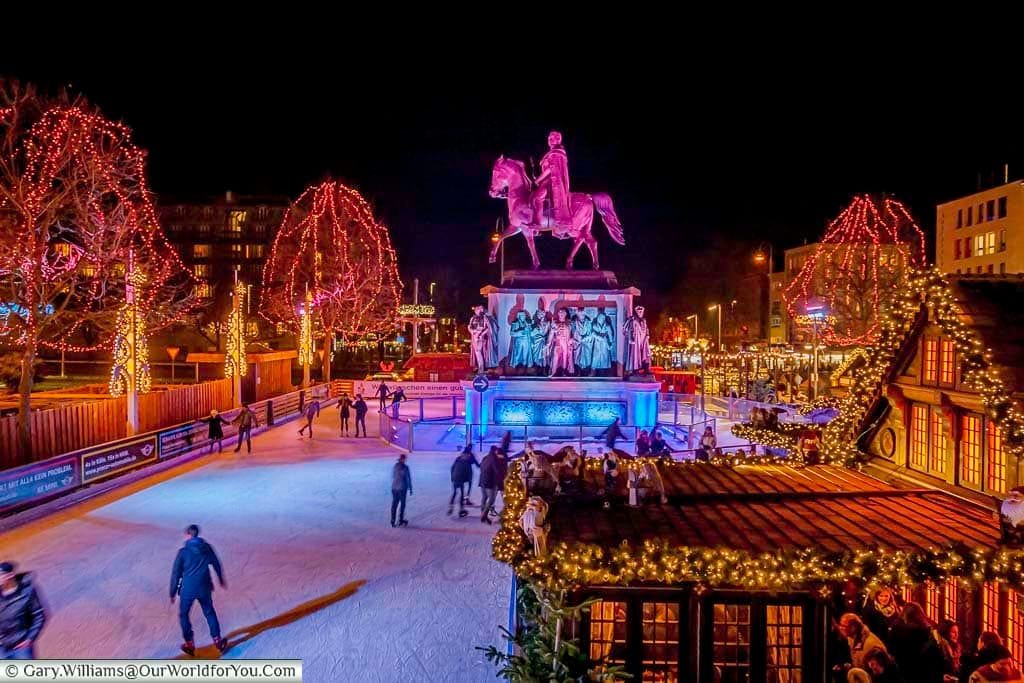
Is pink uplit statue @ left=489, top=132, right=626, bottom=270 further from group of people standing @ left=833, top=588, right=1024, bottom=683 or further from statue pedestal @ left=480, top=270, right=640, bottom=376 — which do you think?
group of people standing @ left=833, top=588, right=1024, bottom=683

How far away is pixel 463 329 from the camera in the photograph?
278ft

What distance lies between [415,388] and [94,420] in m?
21.2

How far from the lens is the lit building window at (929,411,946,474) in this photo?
28.1 ft

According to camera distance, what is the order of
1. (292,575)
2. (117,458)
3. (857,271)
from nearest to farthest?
(292,575)
(117,458)
(857,271)

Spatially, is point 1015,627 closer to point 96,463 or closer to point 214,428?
point 96,463

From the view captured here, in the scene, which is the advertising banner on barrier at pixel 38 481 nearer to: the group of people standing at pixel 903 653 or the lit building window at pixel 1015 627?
the group of people standing at pixel 903 653

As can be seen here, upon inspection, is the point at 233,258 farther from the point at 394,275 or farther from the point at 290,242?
the point at 394,275

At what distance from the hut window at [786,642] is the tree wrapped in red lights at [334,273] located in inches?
1571

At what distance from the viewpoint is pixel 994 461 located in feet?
25.0

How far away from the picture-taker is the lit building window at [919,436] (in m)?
8.94

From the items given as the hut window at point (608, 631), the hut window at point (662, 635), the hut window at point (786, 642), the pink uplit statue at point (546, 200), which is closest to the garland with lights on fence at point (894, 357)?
the hut window at point (786, 642)

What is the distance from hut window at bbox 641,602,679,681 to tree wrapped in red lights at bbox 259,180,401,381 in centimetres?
3947

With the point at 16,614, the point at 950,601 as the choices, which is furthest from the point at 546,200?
the point at 16,614

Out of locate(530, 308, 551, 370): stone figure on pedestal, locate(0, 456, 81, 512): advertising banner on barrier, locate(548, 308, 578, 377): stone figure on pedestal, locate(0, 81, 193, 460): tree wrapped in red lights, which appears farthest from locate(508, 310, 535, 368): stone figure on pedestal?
locate(0, 456, 81, 512): advertising banner on barrier
